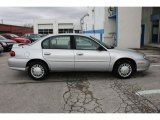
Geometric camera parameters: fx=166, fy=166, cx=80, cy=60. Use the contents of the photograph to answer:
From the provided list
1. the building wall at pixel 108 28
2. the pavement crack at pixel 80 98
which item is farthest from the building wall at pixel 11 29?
the pavement crack at pixel 80 98

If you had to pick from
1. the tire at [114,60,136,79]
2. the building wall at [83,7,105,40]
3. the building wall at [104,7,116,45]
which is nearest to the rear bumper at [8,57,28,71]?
the tire at [114,60,136,79]

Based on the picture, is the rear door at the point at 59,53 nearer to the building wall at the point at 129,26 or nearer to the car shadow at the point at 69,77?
the car shadow at the point at 69,77

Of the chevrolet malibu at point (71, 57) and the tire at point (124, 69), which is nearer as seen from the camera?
the chevrolet malibu at point (71, 57)

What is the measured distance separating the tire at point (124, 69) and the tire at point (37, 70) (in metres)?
2.35

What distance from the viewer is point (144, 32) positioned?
60.1 ft

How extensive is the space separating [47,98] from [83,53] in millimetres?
1909

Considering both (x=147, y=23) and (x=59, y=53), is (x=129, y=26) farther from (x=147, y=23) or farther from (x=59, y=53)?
(x=59, y=53)

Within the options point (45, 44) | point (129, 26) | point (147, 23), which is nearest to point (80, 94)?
point (45, 44)

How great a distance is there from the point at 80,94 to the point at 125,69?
197 cm

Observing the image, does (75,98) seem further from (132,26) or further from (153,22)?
(153,22)

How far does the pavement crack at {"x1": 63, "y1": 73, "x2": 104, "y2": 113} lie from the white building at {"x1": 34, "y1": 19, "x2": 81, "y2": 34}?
4475cm

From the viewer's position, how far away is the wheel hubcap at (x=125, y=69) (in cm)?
549
